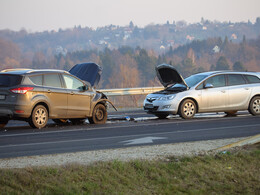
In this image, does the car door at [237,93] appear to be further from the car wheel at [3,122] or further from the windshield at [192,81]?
the car wheel at [3,122]

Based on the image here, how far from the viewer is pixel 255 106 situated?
61.4 ft

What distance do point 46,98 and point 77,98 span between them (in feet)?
4.67

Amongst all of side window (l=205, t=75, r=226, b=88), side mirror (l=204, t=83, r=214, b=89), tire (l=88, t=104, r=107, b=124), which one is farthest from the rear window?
side window (l=205, t=75, r=226, b=88)

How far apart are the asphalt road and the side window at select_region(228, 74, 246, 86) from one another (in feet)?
5.23

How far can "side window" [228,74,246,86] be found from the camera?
18562mm

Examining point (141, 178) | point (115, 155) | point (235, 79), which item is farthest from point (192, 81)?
point (141, 178)

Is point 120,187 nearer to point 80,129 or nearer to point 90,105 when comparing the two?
point 80,129

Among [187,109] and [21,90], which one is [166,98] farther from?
[21,90]

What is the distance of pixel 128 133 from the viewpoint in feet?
44.7

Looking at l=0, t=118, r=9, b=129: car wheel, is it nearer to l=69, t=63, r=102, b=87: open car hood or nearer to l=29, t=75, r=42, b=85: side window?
l=29, t=75, r=42, b=85: side window

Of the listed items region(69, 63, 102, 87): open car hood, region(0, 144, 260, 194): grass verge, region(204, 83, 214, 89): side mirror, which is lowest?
region(0, 144, 260, 194): grass verge

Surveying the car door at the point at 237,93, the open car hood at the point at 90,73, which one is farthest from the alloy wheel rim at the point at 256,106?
the open car hood at the point at 90,73

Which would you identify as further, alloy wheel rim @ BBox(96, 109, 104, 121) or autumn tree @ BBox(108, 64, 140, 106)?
autumn tree @ BBox(108, 64, 140, 106)

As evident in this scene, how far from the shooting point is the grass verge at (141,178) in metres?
6.99
